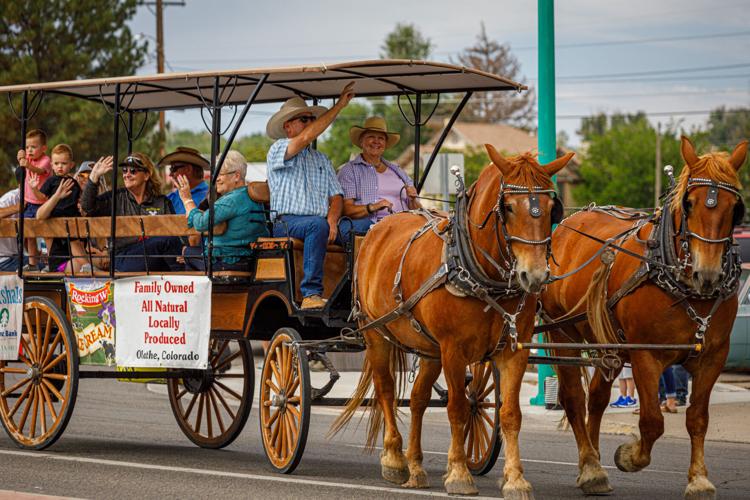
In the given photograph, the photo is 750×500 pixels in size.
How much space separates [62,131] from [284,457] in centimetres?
2072

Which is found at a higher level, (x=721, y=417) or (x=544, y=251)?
(x=544, y=251)

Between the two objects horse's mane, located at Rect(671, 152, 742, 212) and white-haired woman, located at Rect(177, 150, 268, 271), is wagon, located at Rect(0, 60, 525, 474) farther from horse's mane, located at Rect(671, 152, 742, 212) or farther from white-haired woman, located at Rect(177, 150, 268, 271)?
horse's mane, located at Rect(671, 152, 742, 212)

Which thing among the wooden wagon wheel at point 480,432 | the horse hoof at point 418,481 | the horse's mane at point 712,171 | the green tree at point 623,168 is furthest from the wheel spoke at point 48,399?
the green tree at point 623,168

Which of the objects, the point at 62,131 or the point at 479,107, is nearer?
the point at 62,131

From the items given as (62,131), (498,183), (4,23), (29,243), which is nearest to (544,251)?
(498,183)

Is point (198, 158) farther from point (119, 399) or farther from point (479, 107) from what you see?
point (479, 107)

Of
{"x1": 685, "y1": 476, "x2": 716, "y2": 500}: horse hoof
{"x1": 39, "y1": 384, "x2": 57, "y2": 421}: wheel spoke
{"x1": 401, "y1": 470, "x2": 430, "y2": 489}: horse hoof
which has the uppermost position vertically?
{"x1": 39, "y1": 384, "x2": 57, "y2": 421}: wheel spoke

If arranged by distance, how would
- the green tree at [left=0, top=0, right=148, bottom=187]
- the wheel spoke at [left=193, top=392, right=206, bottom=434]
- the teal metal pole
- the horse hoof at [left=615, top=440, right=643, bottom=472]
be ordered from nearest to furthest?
the horse hoof at [left=615, top=440, right=643, bottom=472], the wheel spoke at [left=193, top=392, right=206, bottom=434], the teal metal pole, the green tree at [left=0, top=0, right=148, bottom=187]

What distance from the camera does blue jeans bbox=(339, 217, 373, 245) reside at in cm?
980

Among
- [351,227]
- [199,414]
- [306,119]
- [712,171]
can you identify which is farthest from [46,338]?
[712,171]

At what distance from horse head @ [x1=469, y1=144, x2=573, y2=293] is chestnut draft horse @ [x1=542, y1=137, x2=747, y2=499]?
0.85 metres

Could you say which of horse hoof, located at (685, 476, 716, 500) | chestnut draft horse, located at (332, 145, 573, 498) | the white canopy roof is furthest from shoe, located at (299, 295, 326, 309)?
horse hoof, located at (685, 476, 716, 500)

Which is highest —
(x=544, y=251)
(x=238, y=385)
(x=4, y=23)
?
(x=4, y=23)

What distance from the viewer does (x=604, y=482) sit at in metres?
8.35
